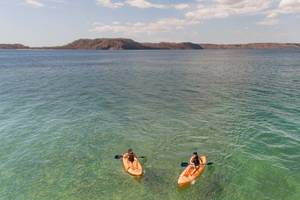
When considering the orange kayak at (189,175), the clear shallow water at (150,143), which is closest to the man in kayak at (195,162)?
the orange kayak at (189,175)

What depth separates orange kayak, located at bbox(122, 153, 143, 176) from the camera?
832 inches

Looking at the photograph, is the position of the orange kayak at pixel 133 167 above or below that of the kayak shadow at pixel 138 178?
above

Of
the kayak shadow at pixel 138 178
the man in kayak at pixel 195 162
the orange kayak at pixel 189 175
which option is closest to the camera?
the orange kayak at pixel 189 175

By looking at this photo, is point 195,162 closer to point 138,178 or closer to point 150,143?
point 138,178

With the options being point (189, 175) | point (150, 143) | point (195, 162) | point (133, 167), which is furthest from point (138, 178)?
point (150, 143)

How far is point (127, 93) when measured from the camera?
5138cm

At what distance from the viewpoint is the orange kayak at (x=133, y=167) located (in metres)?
21.1

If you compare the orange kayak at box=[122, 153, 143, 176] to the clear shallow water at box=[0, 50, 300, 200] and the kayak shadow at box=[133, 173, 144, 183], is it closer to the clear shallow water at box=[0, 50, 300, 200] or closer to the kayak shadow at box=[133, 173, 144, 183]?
the kayak shadow at box=[133, 173, 144, 183]

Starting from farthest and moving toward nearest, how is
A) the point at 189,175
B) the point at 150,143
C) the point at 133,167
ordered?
the point at 150,143 → the point at 133,167 → the point at 189,175

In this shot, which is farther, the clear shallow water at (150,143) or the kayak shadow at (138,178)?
the kayak shadow at (138,178)

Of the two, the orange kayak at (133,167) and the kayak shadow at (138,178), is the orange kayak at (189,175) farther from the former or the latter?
the orange kayak at (133,167)

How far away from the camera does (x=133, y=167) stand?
70.9 feet

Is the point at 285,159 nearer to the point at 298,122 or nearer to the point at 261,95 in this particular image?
the point at 298,122

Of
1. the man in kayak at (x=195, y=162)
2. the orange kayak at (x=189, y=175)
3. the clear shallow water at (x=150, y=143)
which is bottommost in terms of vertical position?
the clear shallow water at (x=150, y=143)
